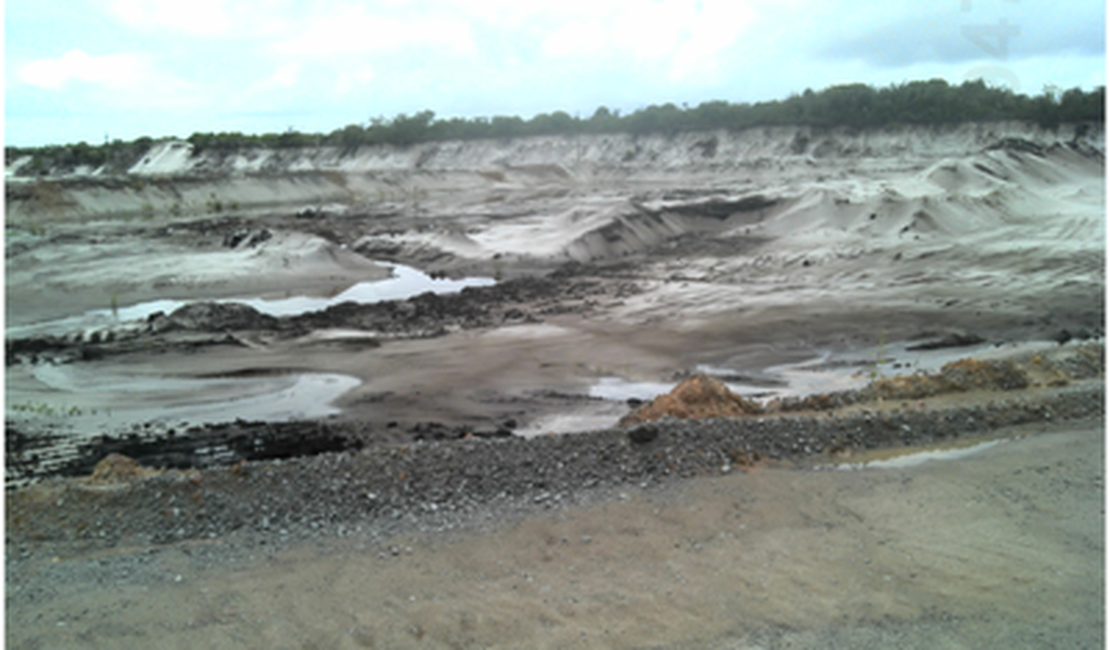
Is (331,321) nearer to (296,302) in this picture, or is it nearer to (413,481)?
(296,302)

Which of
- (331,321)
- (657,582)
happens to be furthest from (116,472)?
(331,321)

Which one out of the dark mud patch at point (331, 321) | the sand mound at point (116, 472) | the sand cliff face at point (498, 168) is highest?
the sand cliff face at point (498, 168)

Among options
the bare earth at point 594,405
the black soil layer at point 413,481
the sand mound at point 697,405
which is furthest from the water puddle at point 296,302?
the sand mound at point 697,405

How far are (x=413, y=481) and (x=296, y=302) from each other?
1278 cm

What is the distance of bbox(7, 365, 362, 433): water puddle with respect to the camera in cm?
1030

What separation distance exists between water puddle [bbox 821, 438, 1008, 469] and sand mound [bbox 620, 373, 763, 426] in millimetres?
1541

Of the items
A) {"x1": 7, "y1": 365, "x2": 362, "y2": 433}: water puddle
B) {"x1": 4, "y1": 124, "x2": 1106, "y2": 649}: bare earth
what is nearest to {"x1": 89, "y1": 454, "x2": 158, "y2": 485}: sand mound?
{"x1": 4, "y1": 124, "x2": 1106, "y2": 649}: bare earth

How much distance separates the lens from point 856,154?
47.2 m

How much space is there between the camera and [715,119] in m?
55.6

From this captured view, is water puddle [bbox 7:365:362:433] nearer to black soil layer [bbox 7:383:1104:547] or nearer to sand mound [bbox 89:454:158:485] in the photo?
sand mound [bbox 89:454:158:485]

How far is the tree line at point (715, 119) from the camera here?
45469 mm

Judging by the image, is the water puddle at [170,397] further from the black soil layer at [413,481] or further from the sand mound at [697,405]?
the sand mound at [697,405]

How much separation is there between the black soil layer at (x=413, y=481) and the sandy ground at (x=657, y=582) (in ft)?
1.20

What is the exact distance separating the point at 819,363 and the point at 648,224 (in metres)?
14.7
